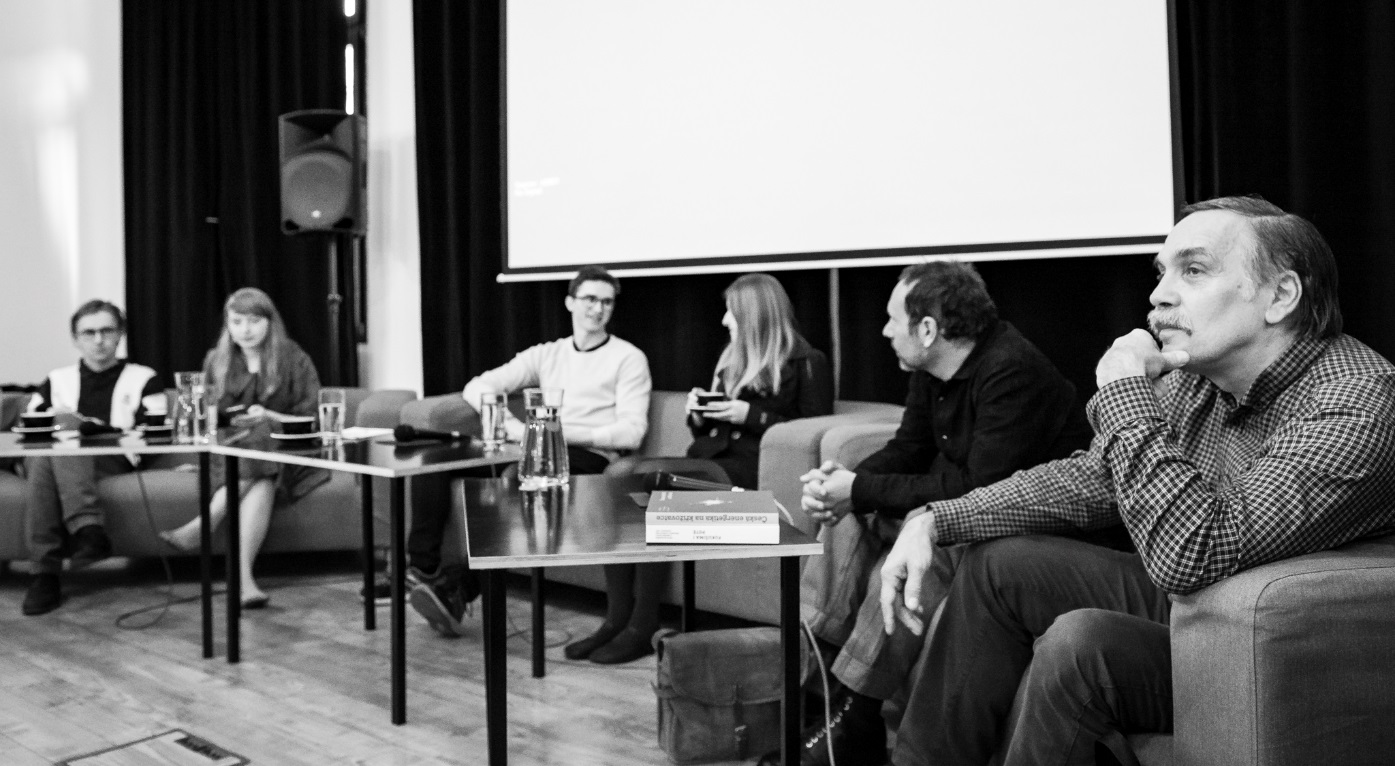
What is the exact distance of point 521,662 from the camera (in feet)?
10.3

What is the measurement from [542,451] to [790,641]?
0.73 m

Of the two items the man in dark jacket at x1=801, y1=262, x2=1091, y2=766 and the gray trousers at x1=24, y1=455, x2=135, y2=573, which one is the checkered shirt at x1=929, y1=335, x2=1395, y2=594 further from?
the gray trousers at x1=24, y1=455, x2=135, y2=573

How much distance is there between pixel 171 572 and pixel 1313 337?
3.91m

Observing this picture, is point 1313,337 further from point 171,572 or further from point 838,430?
point 171,572

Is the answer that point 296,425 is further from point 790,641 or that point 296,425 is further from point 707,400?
point 790,641

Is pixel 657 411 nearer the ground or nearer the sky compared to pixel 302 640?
nearer the sky

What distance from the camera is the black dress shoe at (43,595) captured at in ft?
12.3

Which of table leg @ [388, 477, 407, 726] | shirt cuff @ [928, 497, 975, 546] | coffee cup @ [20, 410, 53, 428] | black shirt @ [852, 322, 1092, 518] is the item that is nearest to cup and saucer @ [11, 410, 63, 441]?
coffee cup @ [20, 410, 53, 428]

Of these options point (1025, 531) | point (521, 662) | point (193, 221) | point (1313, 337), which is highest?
point (193, 221)

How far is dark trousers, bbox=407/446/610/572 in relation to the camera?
3.50 metres

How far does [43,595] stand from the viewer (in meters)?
3.77

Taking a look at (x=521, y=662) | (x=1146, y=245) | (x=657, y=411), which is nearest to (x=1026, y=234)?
(x=1146, y=245)

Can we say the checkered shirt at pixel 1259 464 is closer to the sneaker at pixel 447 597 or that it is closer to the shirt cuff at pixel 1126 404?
the shirt cuff at pixel 1126 404

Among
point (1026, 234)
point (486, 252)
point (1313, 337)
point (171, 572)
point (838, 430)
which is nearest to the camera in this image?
point (1313, 337)
